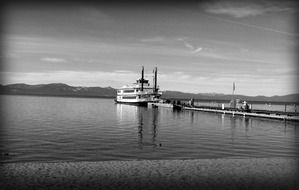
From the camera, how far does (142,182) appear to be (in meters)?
13.9

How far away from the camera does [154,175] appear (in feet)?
49.7

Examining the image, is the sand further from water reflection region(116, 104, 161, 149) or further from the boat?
the boat

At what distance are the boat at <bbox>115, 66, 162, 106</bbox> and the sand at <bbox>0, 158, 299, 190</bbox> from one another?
101957 mm

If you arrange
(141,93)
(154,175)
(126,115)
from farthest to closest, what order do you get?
(141,93) → (126,115) → (154,175)

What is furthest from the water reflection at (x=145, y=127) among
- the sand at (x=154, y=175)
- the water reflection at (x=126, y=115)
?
the sand at (x=154, y=175)

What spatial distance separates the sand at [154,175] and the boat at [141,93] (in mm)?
101957

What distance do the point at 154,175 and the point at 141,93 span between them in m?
112

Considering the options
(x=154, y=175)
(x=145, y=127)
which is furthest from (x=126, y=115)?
(x=154, y=175)

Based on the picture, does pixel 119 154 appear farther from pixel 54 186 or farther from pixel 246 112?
pixel 246 112

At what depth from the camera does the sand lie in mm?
13492

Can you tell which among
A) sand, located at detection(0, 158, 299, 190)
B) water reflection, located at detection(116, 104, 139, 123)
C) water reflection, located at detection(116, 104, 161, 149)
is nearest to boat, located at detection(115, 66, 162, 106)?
water reflection, located at detection(116, 104, 139, 123)

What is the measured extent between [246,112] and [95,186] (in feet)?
187

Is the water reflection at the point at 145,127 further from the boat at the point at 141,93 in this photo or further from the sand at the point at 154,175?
the boat at the point at 141,93

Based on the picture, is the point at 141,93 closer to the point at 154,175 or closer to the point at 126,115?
the point at 126,115
